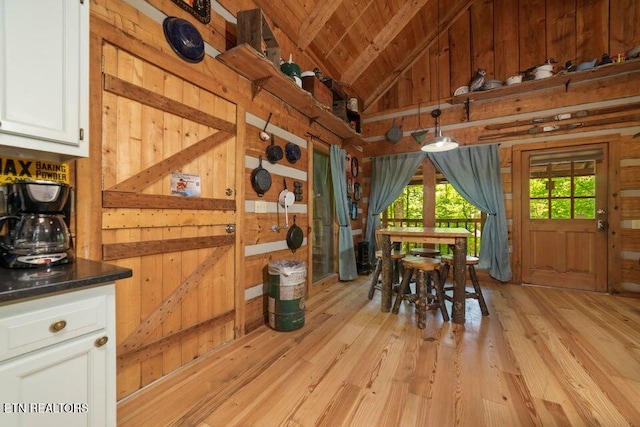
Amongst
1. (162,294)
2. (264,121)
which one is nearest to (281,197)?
(264,121)

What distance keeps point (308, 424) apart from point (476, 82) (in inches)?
187

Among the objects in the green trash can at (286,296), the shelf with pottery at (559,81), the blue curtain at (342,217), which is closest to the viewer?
the green trash can at (286,296)

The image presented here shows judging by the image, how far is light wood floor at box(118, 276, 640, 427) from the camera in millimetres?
1395

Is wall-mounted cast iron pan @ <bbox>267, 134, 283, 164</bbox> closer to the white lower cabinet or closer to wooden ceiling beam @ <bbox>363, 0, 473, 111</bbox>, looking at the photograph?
the white lower cabinet

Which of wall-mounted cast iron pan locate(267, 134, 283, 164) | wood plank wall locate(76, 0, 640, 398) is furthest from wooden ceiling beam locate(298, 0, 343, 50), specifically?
wall-mounted cast iron pan locate(267, 134, 283, 164)

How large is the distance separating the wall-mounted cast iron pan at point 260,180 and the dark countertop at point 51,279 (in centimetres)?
142

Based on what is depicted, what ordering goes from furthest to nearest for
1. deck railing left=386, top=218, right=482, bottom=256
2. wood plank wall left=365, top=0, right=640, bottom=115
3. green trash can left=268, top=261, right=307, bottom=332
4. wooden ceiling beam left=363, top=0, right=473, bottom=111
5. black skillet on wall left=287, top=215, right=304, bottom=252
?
deck railing left=386, top=218, right=482, bottom=256 < wooden ceiling beam left=363, top=0, right=473, bottom=111 < wood plank wall left=365, top=0, right=640, bottom=115 < black skillet on wall left=287, top=215, right=304, bottom=252 < green trash can left=268, top=261, right=307, bottom=332

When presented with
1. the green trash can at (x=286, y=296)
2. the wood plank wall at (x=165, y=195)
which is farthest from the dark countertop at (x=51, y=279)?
the green trash can at (x=286, y=296)

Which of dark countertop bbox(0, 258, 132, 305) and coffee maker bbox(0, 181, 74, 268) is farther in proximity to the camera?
coffee maker bbox(0, 181, 74, 268)

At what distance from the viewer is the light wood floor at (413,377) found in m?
1.39

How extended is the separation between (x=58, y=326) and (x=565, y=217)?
519cm

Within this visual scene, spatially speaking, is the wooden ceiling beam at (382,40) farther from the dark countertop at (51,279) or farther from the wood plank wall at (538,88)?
the dark countertop at (51,279)

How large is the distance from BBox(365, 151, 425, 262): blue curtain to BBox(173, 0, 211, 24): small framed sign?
3474mm

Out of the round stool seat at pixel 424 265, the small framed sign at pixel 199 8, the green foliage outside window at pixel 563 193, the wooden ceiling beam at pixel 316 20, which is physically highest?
the wooden ceiling beam at pixel 316 20
